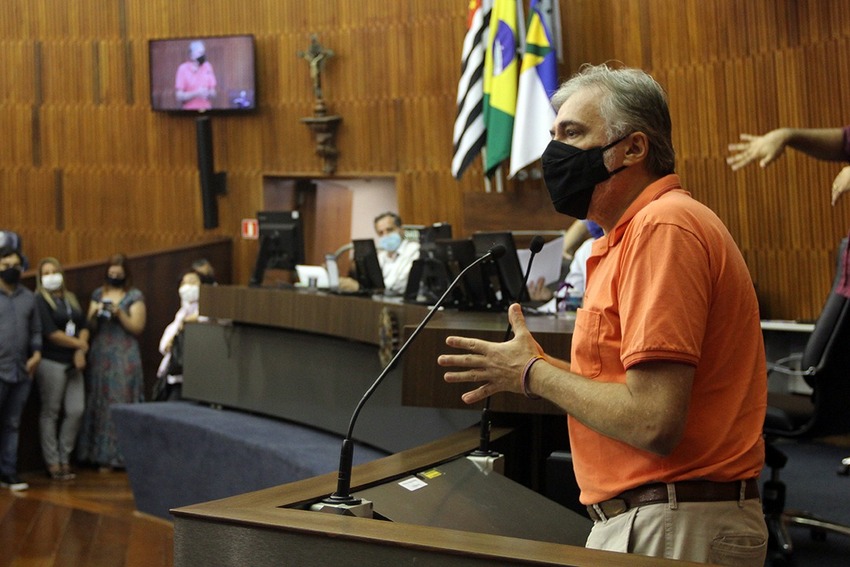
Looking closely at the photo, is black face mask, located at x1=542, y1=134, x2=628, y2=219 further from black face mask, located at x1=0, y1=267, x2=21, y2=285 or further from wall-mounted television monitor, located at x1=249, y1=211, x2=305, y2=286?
black face mask, located at x1=0, y1=267, x2=21, y2=285

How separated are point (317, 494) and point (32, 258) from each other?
32.9ft

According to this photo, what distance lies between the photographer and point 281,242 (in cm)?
713

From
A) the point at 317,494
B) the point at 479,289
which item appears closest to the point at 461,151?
the point at 479,289

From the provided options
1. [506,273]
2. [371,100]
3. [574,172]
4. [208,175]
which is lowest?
[506,273]

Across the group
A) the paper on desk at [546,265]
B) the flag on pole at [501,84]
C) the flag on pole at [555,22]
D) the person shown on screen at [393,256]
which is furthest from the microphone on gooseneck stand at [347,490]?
the flag on pole at [555,22]

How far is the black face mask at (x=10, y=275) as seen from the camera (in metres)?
7.41

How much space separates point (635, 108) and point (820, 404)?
2.17m

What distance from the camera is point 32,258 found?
11195mm

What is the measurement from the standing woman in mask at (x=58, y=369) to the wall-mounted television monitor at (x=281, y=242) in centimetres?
186

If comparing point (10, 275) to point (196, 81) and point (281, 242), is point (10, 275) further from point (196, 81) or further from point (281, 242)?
point (196, 81)

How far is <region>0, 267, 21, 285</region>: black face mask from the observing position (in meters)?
7.41

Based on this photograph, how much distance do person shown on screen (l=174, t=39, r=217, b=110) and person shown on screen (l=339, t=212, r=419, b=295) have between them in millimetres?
3571

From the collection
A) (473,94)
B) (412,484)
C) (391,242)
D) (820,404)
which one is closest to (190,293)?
(391,242)

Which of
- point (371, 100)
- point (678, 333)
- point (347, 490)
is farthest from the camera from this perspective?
point (371, 100)
